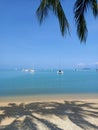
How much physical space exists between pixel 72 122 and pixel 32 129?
4.58 ft

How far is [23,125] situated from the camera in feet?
26.6

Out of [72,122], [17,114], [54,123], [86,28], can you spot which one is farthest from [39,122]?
[86,28]

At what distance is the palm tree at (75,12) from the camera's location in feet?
31.8

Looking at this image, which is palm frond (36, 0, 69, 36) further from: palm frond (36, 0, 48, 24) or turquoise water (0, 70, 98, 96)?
turquoise water (0, 70, 98, 96)

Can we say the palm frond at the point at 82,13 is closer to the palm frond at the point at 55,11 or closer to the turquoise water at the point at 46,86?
the palm frond at the point at 55,11

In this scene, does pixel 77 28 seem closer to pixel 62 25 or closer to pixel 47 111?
pixel 62 25

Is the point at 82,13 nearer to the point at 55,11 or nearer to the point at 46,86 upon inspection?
the point at 55,11

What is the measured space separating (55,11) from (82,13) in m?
1.37

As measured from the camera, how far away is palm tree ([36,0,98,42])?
9.69 metres

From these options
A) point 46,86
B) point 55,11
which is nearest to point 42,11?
point 55,11

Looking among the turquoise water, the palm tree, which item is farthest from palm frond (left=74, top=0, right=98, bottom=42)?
the turquoise water

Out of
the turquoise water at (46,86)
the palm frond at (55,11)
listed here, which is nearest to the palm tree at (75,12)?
the palm frond at (55,11)

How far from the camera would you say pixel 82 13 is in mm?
10750

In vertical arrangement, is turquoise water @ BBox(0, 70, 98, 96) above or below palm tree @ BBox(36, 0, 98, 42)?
below
